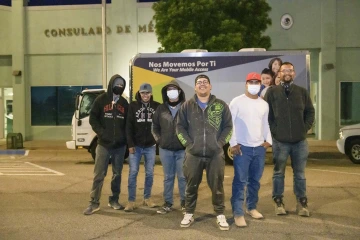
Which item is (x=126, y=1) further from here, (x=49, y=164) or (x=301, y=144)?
(x=301, y=144)

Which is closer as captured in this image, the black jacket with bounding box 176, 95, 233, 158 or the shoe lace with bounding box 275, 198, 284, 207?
the black jacket with bounding box 176, 95, 233, 158

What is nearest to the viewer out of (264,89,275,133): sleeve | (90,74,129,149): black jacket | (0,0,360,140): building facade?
(264,89,275,133): sleeve

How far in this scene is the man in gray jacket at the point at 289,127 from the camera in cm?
762

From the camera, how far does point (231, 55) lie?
44.7 ft

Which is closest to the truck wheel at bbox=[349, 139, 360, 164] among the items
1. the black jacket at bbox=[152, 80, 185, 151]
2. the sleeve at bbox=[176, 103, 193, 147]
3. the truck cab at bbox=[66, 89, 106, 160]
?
the truck cab at bbox=[66, 89, 106, 160]

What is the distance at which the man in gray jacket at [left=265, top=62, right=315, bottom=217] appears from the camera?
25.0 feet

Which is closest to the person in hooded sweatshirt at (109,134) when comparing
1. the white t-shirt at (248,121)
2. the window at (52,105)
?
the white t-shirt at (248,121)

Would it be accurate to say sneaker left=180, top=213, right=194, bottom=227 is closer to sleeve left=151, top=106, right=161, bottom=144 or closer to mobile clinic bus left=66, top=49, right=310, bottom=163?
sleeve left=151, top=106, right=161, bottom=144

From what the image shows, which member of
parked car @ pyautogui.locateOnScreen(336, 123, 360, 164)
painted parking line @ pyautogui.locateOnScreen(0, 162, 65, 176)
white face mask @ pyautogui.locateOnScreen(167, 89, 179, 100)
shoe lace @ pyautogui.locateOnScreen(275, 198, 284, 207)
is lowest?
painted parking line @ pyautogui.locateOnScreen(0, 162, 65, 176)

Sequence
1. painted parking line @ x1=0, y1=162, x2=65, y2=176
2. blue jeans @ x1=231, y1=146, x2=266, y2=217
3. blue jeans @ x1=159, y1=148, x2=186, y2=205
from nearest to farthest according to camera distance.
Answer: blue jeans @ x1=231, y1=146, x2=266, y2=217 → blue jeans @ x1=159, y1=148, x2=186, y2=205 → painted parking line @ x1=0, y1=162, x2=65, y2=176

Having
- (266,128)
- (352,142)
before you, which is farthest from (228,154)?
(266,128)

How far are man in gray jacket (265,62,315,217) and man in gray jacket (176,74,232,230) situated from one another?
1.01 metres

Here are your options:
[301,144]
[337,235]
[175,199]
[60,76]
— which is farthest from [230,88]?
[60,76]

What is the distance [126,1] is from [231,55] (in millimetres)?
10515
